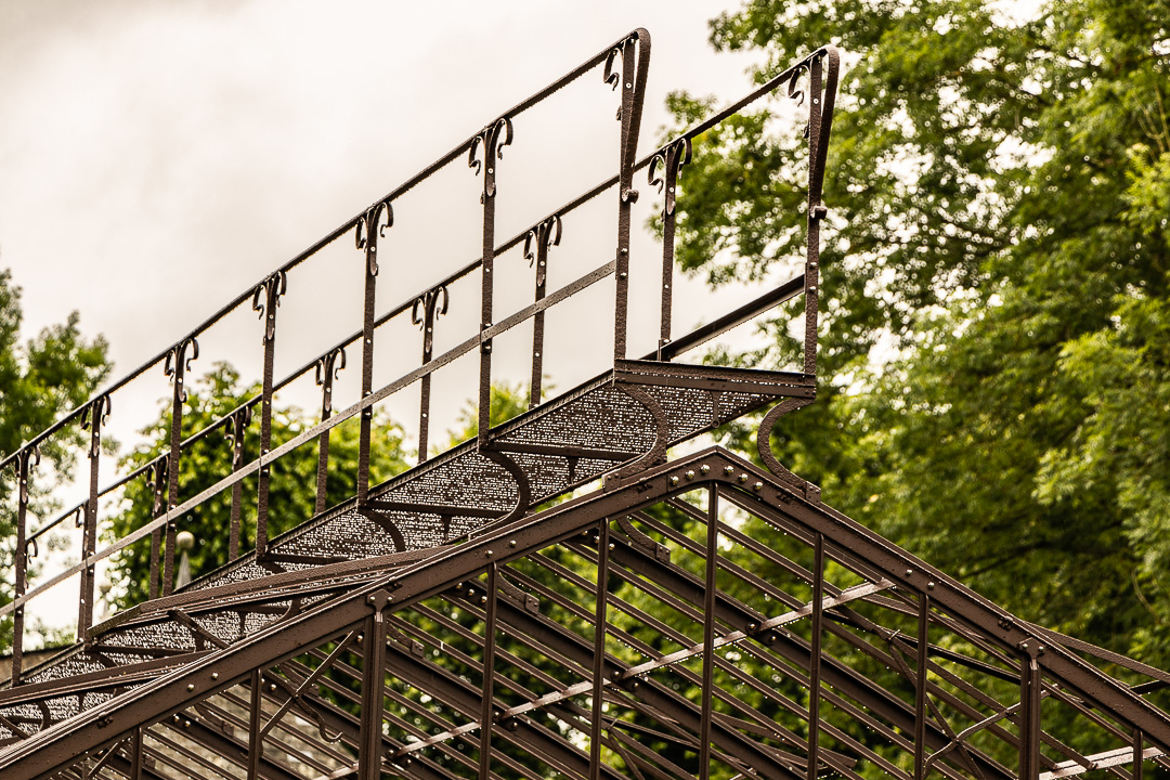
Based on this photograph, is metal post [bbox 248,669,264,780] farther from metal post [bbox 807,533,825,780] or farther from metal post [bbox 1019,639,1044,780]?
metal post [bbox 1019,639,1044,780]

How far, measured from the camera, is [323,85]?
37.1 meters

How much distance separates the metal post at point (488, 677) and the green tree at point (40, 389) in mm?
27135

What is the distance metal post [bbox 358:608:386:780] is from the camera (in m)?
6.08

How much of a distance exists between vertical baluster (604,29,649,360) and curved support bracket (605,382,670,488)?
0.54ft

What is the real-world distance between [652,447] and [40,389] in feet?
96.2

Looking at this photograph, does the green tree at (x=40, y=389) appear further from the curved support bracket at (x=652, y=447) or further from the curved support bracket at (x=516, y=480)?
the curved support bracket at (x=652, y=447)

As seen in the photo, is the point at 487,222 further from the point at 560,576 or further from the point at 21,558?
the point at 21,558

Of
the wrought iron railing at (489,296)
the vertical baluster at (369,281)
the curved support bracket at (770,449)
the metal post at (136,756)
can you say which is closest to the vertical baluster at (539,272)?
the wrought iron railing at (489,296)

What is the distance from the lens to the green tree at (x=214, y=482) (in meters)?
22.8

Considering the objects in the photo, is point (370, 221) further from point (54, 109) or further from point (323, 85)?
point (54, 109)

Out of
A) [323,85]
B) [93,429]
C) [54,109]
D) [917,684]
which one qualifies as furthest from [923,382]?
[54,109]

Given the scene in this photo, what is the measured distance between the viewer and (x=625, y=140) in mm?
6188

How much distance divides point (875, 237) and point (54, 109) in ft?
85.3

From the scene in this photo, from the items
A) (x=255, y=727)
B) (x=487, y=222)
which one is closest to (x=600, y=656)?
(x=255, y=727)
